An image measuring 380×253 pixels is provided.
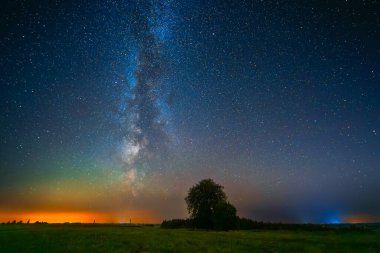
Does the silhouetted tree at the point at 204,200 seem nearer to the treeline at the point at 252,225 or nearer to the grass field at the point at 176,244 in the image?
the treeline at the point at 252,225

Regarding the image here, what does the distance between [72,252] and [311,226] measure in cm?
7971

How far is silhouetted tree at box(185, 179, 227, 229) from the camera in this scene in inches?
4053

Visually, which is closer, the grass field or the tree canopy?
the grass field

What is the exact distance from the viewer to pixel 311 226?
91375 millimetres

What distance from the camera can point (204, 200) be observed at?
108250 millimetres

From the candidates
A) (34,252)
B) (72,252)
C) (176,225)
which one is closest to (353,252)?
(72,252)

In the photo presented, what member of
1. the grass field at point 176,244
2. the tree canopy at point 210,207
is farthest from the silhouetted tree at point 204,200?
the grass field at point 176,244

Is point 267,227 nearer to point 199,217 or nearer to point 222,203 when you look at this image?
point 222,203

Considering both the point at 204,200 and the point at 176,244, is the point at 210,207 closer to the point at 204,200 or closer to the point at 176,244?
the point at 204,200

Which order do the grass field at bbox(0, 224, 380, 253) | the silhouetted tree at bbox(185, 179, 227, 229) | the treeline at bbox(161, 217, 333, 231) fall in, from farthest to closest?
the silhouetted tree at bbox(185, 179, 227, 229) → the treeline at bbox(161, 217, 333, 231) → the grass field at bbox(0, 224, 380, 253)

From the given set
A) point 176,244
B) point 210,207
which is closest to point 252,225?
point 210,207

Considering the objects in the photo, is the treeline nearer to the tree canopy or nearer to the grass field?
the tree canopy

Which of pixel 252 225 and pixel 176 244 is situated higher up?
pixel 252 225

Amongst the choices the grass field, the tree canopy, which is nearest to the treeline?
the tree canopy
